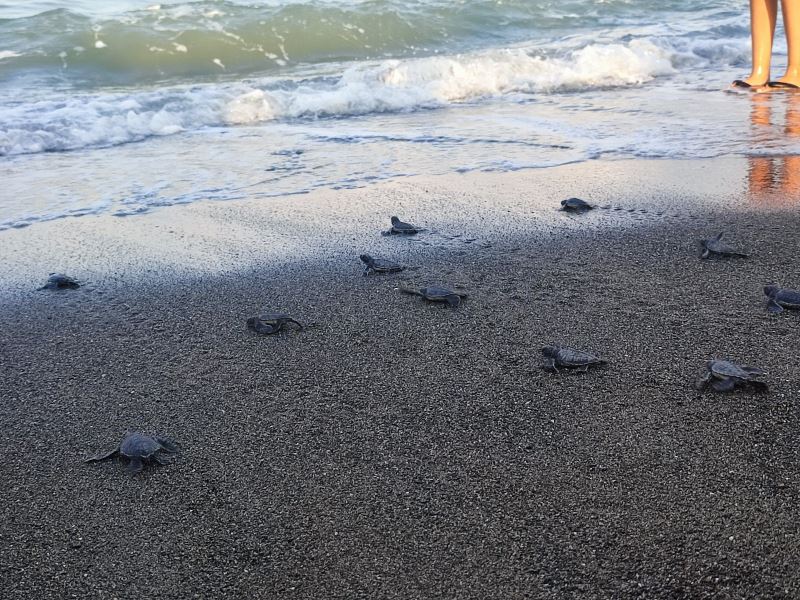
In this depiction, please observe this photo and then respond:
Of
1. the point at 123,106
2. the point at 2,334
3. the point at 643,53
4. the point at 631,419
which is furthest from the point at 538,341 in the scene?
the point at 643,53

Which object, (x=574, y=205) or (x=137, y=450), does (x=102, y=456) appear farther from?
(x=574, y=205)

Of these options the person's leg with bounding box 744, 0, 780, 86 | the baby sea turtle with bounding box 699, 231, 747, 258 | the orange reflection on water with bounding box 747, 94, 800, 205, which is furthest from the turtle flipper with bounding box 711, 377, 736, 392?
the person's leg with bounding box 744, 0, 780, 86

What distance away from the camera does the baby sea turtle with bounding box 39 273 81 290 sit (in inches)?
134

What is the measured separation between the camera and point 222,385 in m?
2.53

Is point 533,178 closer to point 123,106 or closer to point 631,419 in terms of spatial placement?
point 631,419

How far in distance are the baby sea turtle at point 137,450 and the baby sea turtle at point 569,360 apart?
1.18m

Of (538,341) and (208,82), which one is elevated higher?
(208,82)

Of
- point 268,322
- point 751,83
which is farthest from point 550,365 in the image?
point 751,83

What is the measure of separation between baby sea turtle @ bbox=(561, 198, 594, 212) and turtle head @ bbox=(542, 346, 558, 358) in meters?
1.70

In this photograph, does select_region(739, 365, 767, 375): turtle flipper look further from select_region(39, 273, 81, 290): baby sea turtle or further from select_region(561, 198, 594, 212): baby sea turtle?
select_region(39, 273, 81, 290): baby sea turtle

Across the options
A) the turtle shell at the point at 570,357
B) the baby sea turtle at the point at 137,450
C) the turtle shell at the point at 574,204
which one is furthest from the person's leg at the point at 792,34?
the baby sea turtle at the point at 137,450

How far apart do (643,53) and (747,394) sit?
25.9ft

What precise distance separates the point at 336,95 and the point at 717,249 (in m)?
5.13

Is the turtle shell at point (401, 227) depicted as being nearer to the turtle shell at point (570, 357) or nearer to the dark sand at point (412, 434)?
the dark sand at point (412, 434)
